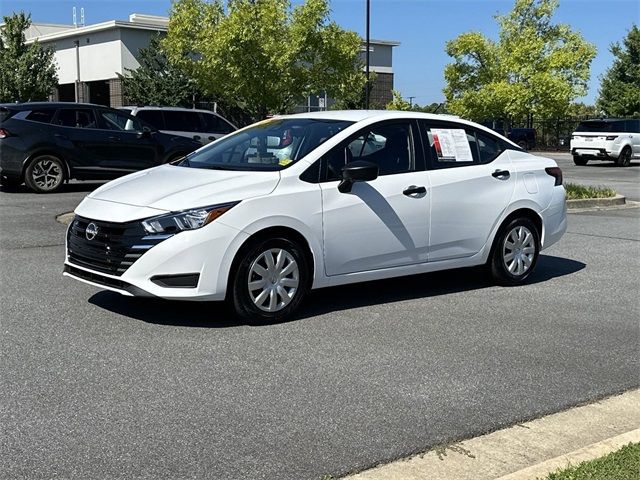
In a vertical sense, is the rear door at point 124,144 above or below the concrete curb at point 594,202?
above

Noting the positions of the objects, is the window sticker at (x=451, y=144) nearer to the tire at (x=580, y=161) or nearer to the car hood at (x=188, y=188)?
the car hood at (x=188, y=188)

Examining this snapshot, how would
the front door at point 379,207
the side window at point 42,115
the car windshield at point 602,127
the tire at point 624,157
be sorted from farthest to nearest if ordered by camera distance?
the car windshield at point 602,127, the tire at point 624,157, the side window at point 42,115, the front door at point 379,207

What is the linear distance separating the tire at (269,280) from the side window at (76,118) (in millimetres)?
9945

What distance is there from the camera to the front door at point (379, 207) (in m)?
6.25

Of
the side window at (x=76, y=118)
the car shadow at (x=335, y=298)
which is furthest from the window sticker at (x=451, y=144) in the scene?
the side window at (x=76, y=118)

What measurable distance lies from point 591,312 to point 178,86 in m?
33.9

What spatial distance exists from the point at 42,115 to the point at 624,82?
4048 centimetres

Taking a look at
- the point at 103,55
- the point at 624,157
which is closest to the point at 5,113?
the point at 624,157

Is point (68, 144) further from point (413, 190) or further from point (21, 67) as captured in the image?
point (21, 67)

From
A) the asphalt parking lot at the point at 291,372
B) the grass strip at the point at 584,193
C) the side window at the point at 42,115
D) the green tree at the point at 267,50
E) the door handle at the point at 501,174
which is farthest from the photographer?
the green tree at the point at 267,50

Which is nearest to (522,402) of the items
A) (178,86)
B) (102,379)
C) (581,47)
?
(102,379)

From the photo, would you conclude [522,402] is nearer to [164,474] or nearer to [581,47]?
[164,474]

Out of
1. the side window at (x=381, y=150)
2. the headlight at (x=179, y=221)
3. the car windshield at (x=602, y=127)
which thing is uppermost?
the car windshield at (x=602, y=127)

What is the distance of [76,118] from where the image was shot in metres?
14.8
